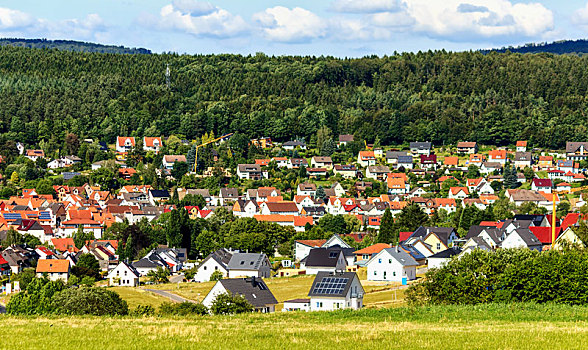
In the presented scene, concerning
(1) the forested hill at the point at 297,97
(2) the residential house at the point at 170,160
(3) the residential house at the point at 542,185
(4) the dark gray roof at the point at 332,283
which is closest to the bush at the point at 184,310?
(4) the dark gray roof at the point at 332,283

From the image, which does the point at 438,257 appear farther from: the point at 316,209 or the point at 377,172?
the point at 377,172

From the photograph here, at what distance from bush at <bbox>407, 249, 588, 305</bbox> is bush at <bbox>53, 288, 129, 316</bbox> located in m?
13.5

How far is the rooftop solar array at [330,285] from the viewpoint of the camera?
43062 mm

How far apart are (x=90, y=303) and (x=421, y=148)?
9405 cm

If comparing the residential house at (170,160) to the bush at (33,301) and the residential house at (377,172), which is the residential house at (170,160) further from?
the bush at (33,301)

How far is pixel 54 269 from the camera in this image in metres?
66.7

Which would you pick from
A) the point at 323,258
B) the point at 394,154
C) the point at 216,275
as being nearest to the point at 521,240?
the point at 323,258

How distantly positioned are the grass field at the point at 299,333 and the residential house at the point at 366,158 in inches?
3648

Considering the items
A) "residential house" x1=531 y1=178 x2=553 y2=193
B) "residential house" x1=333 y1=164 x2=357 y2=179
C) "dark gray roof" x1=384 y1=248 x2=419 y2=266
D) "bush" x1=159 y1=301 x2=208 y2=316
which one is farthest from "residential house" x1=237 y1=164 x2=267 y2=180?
"bush" x1=159 y1=301 x2=208 y2=316

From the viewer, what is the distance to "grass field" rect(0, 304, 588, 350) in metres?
19.2

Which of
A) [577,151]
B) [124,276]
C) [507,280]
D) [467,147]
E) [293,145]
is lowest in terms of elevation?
[124,276]

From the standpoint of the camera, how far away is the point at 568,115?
449ft

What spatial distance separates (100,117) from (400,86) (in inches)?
2404

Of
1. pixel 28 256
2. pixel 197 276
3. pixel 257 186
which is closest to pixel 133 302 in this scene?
pixel 197 276
